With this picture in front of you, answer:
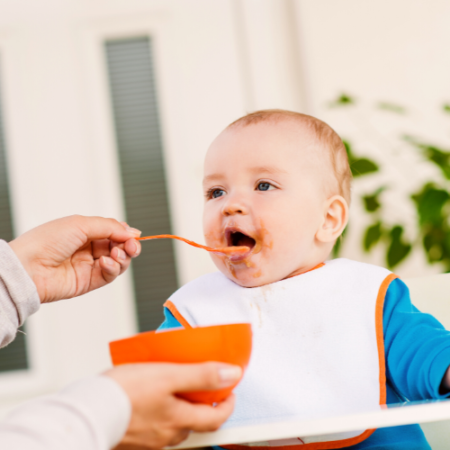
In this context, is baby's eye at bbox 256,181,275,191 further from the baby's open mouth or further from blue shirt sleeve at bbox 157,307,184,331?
blue shirt sleeve at bbox 157,307,184,331

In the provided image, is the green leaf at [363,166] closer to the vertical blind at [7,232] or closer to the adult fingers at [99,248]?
the adult fingers at [99,248]

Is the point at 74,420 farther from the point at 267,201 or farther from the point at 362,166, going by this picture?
the point at 362,166

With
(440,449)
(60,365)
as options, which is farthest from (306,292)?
(60,365)

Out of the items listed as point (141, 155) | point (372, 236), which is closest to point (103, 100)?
point (141, 155)

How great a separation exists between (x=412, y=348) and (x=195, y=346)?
384mm

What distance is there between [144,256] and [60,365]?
0.74 meters

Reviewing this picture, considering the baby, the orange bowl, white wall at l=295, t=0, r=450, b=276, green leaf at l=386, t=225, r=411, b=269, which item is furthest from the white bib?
white wall at l=295, t=0, r=450, b=276

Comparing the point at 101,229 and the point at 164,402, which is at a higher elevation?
the point at 101,229

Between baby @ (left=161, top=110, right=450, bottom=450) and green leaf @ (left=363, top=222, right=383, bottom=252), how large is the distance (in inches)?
46.7

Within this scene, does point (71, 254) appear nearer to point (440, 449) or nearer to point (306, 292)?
point (306, 292)

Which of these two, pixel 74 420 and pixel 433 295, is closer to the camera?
pixel 74 420

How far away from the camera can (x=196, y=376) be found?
1.54ft

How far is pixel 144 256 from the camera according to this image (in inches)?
103

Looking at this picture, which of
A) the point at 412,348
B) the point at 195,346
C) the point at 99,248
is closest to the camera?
the point at 195,346
